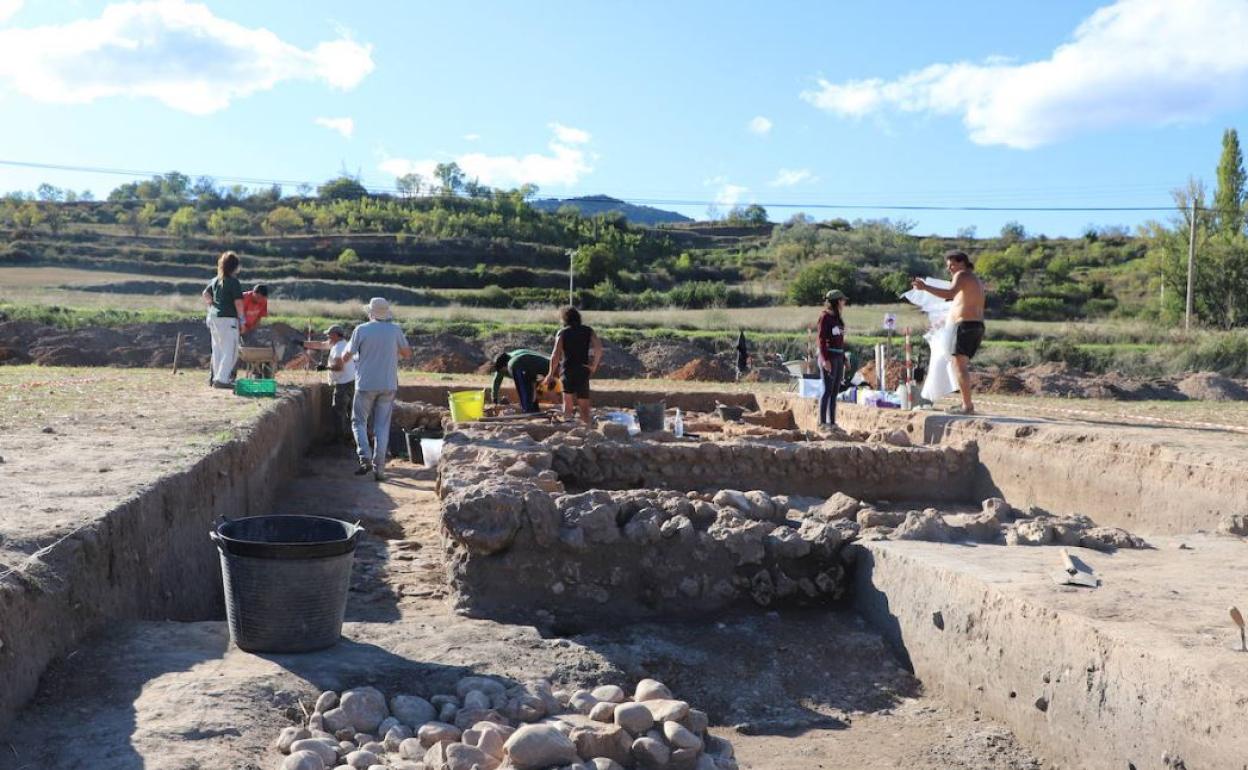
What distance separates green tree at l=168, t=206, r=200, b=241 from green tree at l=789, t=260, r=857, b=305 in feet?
114

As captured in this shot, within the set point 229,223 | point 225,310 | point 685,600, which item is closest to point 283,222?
point 229,223

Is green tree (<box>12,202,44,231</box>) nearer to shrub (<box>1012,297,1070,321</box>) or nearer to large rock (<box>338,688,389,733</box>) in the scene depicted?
shrub (<box>1012,297,1070,321</box>)

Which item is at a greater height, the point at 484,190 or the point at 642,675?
the point at 484,190

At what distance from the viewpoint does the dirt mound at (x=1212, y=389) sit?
19500mm

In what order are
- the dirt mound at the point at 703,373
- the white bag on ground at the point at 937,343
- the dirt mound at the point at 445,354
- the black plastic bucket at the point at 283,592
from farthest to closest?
the dirt mound at the point at 445,354, the dirt mound at the point at 703,373, the white bag on ground at the point at 937,343, the black plastic bucket at the point at 283,592

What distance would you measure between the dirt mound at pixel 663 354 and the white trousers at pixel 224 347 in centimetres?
1257

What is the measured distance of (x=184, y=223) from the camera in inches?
2697

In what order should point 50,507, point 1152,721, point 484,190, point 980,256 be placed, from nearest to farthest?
point 1152,721
point 50,507
point 980,256
point 484,190

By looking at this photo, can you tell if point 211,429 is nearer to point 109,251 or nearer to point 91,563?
point 91,563

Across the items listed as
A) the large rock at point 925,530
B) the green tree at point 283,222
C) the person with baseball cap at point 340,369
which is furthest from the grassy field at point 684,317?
the green tree at point 283,222

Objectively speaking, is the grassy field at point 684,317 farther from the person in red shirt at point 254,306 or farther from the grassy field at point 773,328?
the person in red shirt at point 254,306

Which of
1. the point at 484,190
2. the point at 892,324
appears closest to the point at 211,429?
the point at 892,324

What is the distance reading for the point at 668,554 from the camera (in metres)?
6.06

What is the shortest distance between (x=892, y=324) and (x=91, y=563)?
37.8 feet
